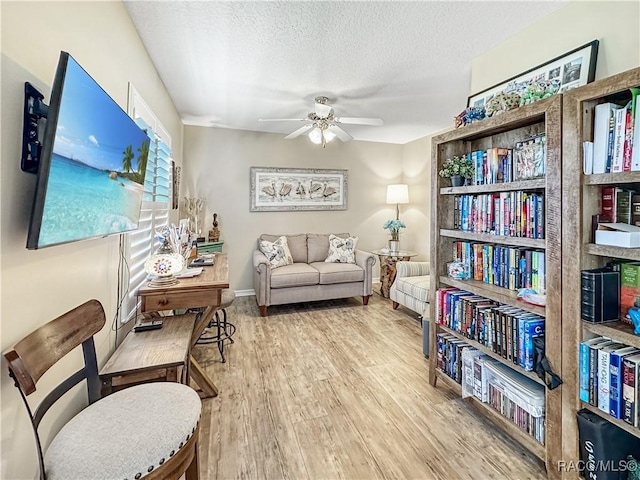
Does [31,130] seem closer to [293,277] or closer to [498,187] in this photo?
[498,187]

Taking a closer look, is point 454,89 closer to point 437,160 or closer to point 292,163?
point 437,160

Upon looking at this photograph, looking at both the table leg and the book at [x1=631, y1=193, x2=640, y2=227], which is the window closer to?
the table leg

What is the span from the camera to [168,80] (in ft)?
9.32

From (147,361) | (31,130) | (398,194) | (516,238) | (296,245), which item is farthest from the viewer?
(398,194)

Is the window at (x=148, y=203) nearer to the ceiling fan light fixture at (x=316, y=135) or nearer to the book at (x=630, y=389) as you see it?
the ceiling fan light fixture at (x=316, y=135)

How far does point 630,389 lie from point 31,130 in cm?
241

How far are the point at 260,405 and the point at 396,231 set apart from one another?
359cm

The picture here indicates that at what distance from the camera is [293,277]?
3.93 metres

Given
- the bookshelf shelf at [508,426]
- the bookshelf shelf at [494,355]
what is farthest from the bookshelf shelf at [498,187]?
the bookshelf shelf at [508,426]

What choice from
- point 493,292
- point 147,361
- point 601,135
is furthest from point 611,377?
point 147,361

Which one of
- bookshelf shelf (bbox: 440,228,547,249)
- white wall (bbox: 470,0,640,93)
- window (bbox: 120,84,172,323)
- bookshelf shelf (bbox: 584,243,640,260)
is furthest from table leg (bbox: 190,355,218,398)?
white wall (bbox: 470,0,640,93)

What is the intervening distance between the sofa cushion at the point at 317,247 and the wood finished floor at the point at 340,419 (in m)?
1.66

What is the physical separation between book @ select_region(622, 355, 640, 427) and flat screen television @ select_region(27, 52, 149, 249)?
7.16 feet

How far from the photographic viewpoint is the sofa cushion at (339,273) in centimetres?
407
